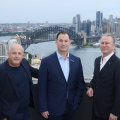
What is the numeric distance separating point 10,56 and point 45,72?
227mm

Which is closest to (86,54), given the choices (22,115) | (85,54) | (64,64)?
(85,54)

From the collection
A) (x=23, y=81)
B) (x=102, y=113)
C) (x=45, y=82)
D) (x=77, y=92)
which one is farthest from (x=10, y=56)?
(x=102, y=113)

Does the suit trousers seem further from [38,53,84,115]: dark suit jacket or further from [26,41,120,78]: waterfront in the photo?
[26,41,120,78]: waterfront

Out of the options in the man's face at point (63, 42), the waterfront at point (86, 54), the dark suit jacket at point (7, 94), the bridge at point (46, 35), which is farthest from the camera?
the bridge at point (46, 35)

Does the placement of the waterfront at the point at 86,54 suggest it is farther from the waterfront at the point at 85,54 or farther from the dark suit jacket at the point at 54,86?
the dark suit jacket at the point at 54,86

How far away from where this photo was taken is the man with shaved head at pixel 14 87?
4.24 feet

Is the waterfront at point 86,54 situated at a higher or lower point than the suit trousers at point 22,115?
lower

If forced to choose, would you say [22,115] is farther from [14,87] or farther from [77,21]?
[77,21]

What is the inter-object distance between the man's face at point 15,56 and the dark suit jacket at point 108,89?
1.52 feet

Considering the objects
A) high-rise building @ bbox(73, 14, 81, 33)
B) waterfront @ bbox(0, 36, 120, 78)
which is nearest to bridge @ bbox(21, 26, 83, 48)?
waterfront @ bbox(0, 36, 120, 78)

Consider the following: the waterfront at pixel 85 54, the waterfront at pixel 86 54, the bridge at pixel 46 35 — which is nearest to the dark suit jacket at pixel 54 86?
the waterfront at pixel 86 54

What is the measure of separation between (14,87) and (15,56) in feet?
0.55

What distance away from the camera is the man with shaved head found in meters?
1.29

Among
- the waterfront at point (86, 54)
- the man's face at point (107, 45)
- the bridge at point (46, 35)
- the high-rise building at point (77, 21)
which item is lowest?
the waterfront at point (86, 54)
